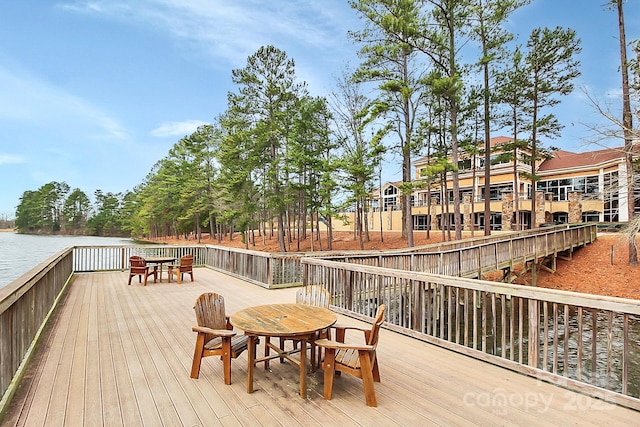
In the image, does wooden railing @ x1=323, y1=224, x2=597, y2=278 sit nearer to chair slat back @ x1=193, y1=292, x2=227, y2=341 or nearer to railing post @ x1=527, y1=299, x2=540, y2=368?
chair slat back @ x1=193, y1=292, x2=227, y2=341

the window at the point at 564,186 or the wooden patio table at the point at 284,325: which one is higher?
the window at the point at 564,186

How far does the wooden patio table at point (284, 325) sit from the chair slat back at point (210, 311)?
268 millimetres

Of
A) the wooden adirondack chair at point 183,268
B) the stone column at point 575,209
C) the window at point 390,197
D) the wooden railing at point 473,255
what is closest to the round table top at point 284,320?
the wooden railing at point 473,255

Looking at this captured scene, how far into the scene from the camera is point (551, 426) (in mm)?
2236

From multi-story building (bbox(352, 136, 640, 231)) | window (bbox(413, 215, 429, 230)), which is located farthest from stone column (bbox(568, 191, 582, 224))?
window (bbox(413, 215, 429, 230))

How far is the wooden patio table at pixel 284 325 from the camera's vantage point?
269 cm

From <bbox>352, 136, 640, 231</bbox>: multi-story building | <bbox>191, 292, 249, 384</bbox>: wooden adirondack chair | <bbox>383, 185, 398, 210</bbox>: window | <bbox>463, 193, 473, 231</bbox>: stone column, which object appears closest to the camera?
<bbox>191, 292, 249, 384</bbox>: wooden adirondack chair

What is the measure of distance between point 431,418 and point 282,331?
1.29 meters

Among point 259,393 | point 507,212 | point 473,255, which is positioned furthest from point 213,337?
point 507,212

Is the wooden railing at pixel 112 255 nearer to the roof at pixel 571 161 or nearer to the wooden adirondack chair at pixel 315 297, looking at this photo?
the wooden adirondack chair at pixel 315 297

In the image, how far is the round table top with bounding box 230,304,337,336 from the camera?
2713 mm

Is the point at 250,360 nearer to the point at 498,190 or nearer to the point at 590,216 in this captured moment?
the point at 590,216

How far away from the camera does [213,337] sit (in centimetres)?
319

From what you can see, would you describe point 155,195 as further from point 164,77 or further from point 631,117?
point 631,117
